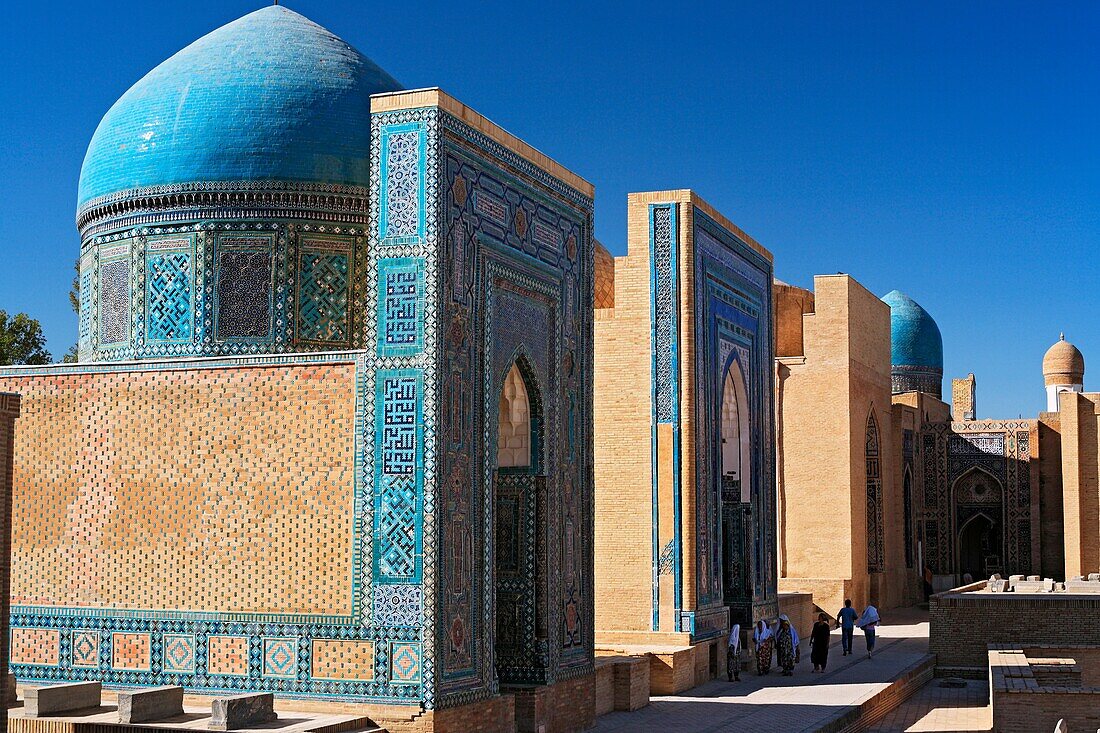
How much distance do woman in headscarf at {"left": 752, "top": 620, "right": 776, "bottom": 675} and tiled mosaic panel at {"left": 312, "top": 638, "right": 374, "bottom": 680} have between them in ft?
24.1

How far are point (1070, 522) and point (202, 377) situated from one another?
17.9 meters

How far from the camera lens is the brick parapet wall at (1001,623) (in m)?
15.8

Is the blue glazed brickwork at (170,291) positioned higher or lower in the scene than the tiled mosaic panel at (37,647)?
higher

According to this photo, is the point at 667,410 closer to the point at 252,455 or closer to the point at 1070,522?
the point at 252,455

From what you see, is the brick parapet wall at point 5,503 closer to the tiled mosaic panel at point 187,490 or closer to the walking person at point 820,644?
the tiled mosaic panel at point 187,490

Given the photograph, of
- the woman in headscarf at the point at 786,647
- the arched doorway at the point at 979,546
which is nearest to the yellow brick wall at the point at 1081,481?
the arched doorway at the point at 979,546

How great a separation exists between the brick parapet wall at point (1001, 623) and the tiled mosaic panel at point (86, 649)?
33.1ft

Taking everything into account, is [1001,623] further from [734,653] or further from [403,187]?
[403,187]

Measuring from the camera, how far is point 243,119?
11203 mm

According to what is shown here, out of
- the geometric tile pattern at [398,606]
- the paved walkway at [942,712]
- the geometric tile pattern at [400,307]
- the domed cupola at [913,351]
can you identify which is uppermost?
the domed cupola at [913,351]

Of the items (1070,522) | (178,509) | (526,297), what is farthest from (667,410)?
(1070,522)

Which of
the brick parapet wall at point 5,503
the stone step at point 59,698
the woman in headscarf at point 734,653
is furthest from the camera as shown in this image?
the woman in headscarf at point 734,653

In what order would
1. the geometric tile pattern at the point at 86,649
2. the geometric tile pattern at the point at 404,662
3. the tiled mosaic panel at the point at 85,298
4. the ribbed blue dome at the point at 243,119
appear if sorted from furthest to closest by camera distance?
the tiled mosaic panel at the point at 85,298
the ribbed blue dome at the point at 243,119
the geometric tile pattern at the point at 86,649
the geometric tile pattern at the point at 404,662

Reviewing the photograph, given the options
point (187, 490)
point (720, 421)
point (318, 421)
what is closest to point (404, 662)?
point (318, 421)
